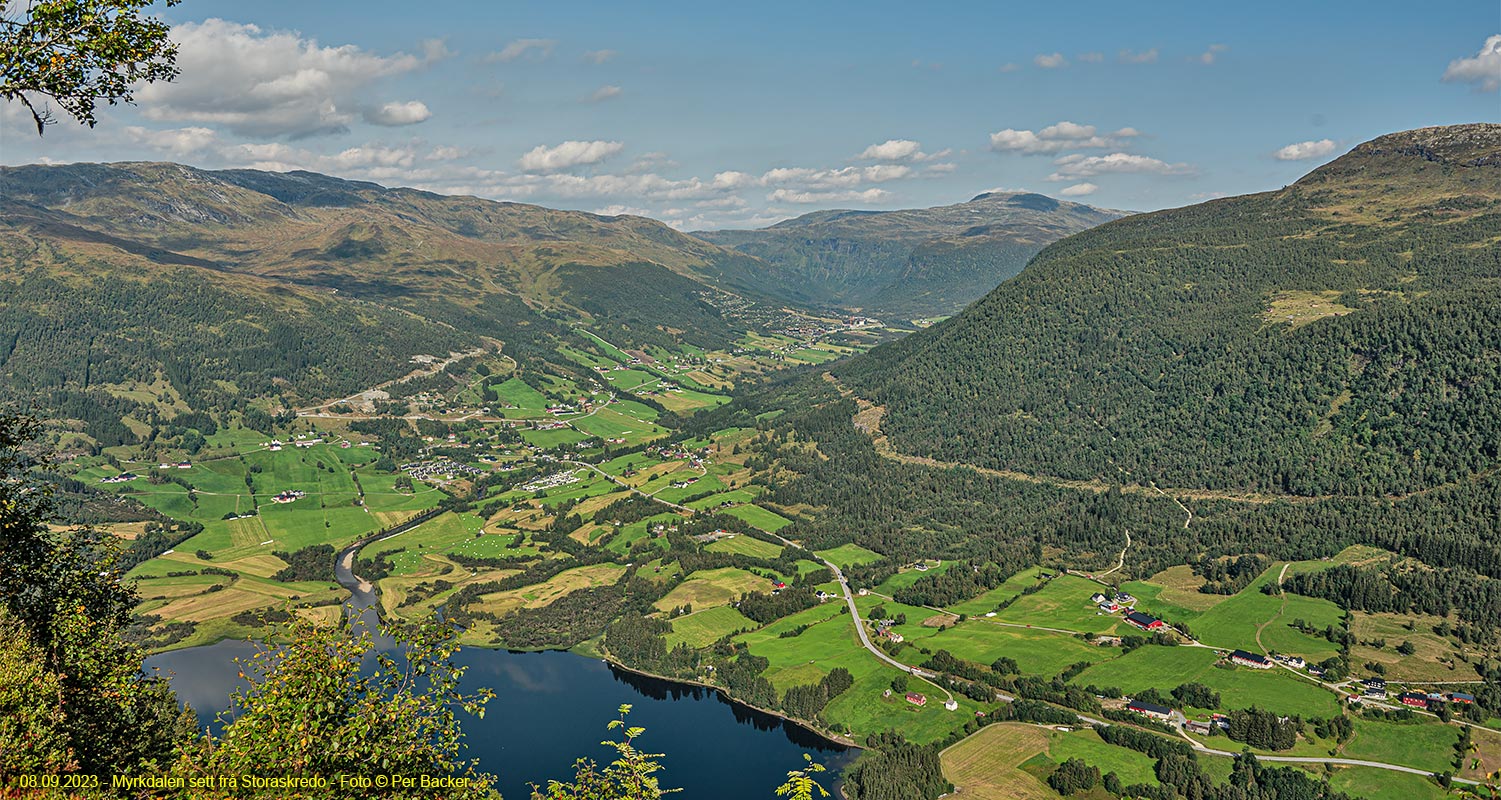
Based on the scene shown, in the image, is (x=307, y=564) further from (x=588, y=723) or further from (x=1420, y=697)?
(x=1420, y=697)

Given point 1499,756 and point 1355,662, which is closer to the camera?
point 1499,756

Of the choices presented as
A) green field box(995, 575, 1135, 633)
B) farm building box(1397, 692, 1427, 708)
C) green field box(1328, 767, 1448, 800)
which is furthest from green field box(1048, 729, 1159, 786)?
farm building box(1397, 692, 1427, 708)

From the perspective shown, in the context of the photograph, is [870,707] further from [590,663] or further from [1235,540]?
[1235,540]

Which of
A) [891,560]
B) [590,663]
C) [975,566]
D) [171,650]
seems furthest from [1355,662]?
[171,650]

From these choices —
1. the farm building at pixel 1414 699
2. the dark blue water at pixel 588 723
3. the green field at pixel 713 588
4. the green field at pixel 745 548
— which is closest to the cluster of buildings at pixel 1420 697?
the farm building at pixel 1414 699

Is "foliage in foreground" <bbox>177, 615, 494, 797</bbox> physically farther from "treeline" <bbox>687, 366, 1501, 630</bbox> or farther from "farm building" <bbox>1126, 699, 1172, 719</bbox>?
"treeline" <bbox>687, 366, 1501, 630</bbox>

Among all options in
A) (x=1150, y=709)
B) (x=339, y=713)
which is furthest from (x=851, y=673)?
(x=339, y=713)
